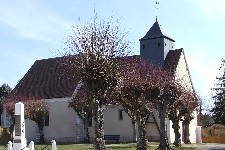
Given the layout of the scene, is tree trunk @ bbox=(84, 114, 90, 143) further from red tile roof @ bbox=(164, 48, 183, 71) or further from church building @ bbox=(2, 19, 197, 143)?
red tile roof @ bbox=(164, 48, 183, 71)

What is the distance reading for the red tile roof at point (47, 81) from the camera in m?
48.9

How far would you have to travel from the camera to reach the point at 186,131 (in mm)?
45469

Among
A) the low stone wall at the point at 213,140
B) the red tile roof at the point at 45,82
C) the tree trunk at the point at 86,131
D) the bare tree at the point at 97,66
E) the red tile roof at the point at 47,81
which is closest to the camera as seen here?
the bare tree at the point at 97,66

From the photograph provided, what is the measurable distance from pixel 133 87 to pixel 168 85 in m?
4.30

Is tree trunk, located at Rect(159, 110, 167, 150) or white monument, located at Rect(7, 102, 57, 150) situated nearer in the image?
white monument, located at Rect(7, 102, 57, 150)

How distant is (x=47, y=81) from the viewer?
52531mm

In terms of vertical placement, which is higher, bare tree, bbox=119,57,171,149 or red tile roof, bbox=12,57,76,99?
red tile roof, bbox=12,57,76,99

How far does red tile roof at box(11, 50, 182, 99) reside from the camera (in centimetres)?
4894

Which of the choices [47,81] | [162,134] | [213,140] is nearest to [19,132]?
[162,134]

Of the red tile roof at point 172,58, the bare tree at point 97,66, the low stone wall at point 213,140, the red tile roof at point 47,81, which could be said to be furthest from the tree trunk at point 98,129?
the low stone wall at point 213,140

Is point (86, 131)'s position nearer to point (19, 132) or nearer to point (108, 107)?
point (108, 107)

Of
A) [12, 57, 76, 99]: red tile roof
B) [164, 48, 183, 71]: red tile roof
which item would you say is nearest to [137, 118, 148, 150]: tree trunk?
[164, 48, 183, 71]: red tile roof

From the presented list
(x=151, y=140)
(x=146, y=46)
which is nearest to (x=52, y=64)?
(x=146, y=46)

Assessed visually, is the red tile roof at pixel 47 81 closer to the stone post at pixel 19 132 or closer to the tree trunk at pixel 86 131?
the tree trunk at pixel 86 131
